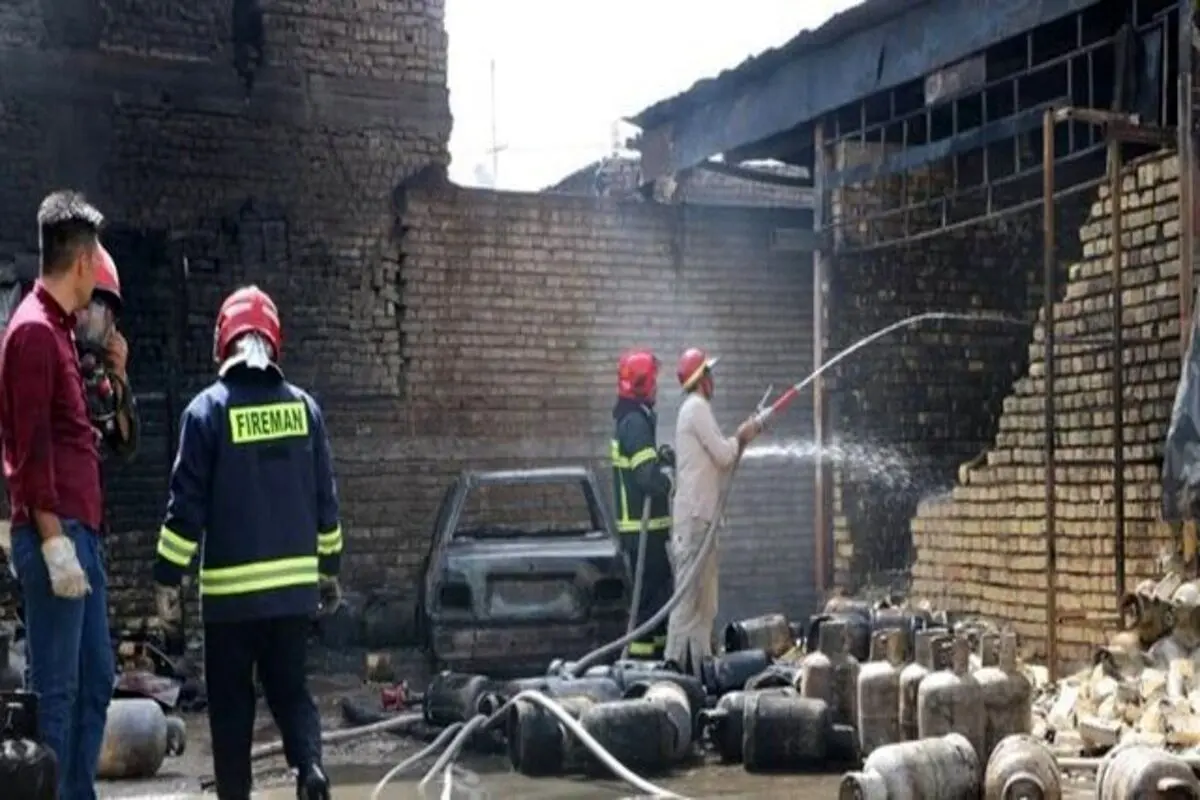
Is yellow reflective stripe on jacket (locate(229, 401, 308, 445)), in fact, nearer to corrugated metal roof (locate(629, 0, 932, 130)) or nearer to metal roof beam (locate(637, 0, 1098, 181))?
metal roof beam (locate(637, 0, 1098, 181))

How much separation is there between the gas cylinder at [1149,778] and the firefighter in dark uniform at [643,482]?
4.44 m

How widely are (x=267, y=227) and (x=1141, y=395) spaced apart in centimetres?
716

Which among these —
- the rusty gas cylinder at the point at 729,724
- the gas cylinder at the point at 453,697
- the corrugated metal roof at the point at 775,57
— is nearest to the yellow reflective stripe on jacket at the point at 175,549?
the gas cylinder at the point at 453,697

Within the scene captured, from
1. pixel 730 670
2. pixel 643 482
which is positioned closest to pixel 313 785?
pixel 730 670

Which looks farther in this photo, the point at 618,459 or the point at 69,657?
the point at 618,459

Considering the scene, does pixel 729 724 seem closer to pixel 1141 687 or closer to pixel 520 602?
pixel 1141 687

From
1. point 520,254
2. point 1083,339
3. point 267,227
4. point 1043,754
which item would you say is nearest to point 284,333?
point 267,227

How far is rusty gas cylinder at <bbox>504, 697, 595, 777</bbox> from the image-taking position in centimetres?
727

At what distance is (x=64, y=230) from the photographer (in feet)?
17.5

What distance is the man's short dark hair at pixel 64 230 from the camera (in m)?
5.32

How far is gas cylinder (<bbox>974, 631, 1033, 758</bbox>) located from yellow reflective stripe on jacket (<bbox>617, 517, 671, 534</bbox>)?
3580 millimetres

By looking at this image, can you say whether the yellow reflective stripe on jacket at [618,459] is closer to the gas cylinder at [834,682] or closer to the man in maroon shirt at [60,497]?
the gas cylinder at [834,682]

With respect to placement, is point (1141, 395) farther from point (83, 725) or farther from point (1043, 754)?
point (83, 725)

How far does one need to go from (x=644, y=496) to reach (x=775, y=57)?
14.1ft
